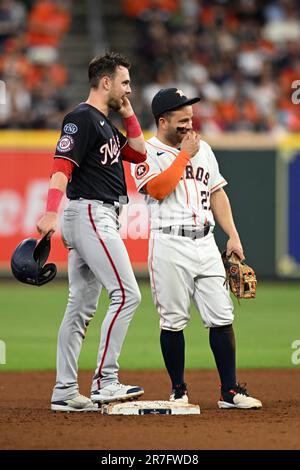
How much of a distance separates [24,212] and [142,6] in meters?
5.33

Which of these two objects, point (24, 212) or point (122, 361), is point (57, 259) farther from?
point (122, 361)

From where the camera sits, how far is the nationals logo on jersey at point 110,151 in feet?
21.0

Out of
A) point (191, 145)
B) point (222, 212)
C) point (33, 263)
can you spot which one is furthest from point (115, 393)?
point (191, 145)

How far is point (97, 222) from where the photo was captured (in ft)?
20.9

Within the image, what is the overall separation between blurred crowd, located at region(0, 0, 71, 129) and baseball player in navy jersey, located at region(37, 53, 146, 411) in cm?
1016

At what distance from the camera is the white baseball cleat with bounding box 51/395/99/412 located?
6484 millimetres

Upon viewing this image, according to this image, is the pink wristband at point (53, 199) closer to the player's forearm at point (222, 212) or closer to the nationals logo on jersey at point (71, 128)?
the nationals logo on jersey at point (71, 128)

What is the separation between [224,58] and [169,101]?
12318 millimetres

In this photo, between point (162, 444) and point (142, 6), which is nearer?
point (162, 444)

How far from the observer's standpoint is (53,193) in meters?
6.15

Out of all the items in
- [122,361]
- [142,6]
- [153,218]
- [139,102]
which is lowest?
[122,361]

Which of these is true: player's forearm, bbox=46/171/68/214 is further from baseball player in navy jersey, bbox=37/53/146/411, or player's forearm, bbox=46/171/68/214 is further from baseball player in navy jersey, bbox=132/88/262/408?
baseball player in navy jersey, bbox=132/88/262/408
